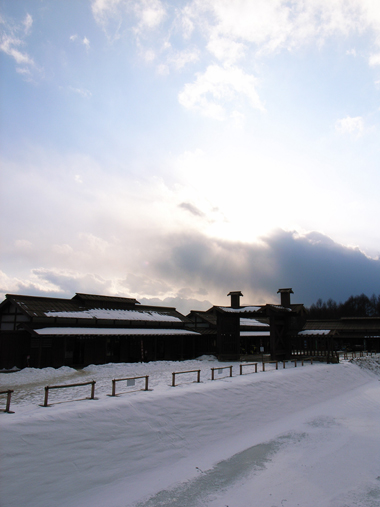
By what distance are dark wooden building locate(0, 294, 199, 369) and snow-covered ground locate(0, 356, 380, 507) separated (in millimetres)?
5122

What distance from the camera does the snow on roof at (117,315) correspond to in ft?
91.1

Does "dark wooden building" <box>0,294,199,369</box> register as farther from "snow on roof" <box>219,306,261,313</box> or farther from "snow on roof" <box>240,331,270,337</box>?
"snow on roof" <box>240,331,270,337</box>

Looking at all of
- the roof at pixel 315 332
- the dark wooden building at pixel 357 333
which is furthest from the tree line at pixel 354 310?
the roof at pixel 315 332

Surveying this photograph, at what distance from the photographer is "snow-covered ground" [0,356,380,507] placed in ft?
31.8

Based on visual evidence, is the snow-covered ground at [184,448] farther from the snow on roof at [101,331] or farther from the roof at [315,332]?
the roof at [315,332]

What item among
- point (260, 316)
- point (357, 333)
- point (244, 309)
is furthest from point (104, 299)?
point (357, 333)

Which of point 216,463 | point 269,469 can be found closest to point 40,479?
point 216,463

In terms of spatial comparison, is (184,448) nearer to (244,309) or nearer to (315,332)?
(244,309)

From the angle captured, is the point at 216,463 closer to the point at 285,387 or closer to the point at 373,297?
the point at 285,387

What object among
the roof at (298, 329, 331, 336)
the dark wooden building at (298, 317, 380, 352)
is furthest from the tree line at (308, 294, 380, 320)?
the roof at (298, 329, 331, 336)

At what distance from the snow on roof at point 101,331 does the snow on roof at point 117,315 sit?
1.12 m

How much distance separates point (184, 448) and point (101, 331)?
16101 mm

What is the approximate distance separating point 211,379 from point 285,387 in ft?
16.3

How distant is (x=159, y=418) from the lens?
13688 mm
